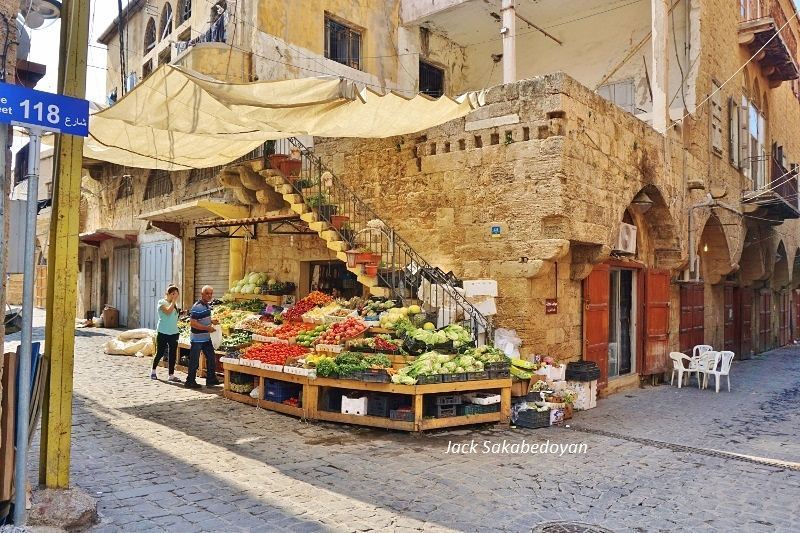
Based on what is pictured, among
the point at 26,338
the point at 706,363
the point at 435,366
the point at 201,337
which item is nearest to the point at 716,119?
the point at 706,363

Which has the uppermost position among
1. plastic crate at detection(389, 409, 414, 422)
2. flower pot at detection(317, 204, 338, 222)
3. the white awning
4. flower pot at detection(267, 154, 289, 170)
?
flower pot at detection(267, 154, 289, 170)

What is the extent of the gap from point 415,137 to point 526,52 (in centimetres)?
698

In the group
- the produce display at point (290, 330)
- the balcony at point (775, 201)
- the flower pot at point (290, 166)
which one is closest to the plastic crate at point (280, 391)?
the produce display at point (290, 330)

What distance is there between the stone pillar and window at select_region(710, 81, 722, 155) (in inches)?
103

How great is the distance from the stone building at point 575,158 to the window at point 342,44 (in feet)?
0.14

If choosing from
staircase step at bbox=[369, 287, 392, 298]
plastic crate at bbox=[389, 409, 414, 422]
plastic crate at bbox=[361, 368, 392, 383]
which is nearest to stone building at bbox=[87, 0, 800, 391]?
staircase step at bbox=[369, 287, 392, 298]

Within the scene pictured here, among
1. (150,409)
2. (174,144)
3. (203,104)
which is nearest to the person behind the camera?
(203,104)

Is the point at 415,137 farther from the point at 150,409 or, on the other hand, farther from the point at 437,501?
the point at 437,501

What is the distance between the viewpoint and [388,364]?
7.42 m

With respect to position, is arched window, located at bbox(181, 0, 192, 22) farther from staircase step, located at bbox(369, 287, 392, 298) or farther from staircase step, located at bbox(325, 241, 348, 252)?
staircase step, located at bbox(369, 287, 392, 298)

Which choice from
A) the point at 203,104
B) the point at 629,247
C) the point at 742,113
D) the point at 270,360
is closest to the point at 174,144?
the point at 203,104

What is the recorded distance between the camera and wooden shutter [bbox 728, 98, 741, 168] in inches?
589

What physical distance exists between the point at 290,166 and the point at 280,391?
16.4ft

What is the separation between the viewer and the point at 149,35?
1845 cm
